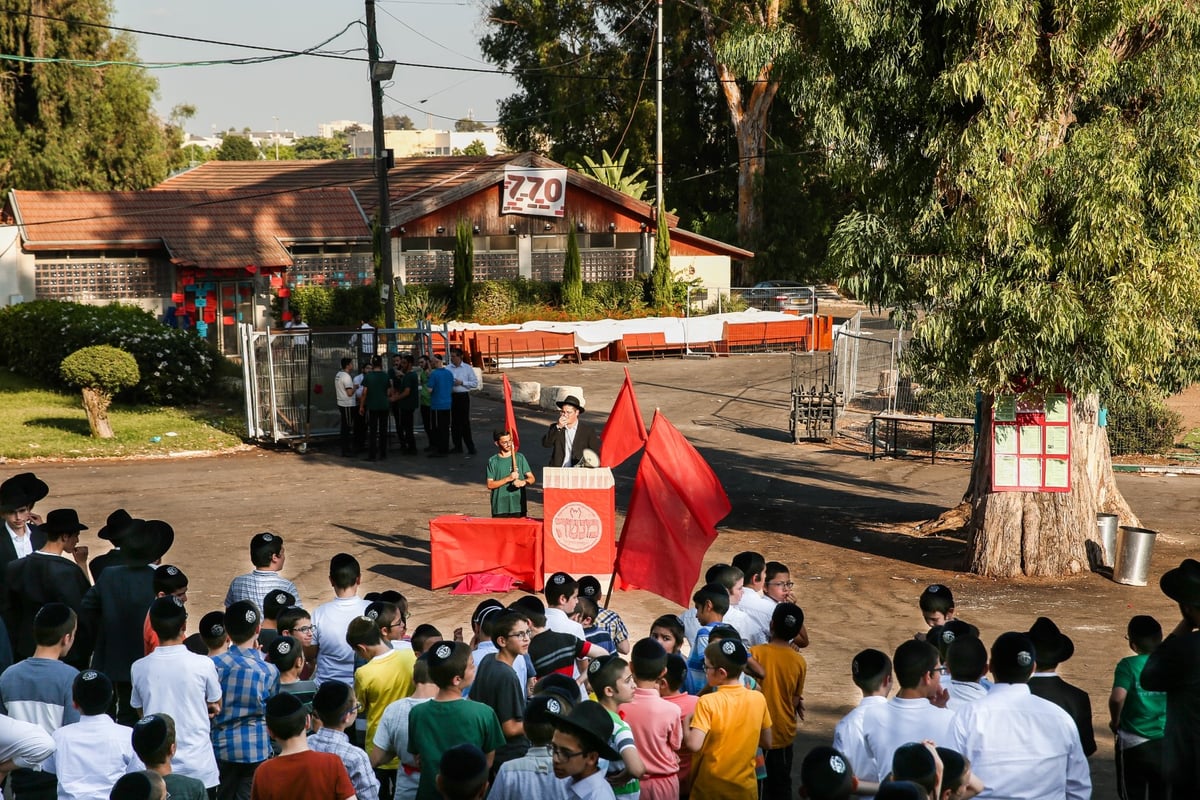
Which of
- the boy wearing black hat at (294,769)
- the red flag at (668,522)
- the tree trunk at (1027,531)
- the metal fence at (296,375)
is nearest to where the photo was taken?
the boy wearing black hat at (294,769)

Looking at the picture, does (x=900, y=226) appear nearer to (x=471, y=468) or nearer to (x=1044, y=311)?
(x=1044, y=311)

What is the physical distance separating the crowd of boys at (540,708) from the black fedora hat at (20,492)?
1.39 metres

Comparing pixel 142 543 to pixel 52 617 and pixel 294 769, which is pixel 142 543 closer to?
pixel 52 617

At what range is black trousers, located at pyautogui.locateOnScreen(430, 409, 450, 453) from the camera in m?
21.0

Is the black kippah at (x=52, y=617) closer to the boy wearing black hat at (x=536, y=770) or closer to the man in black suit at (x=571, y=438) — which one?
the boy wearing black hat at (x=536, y=770)

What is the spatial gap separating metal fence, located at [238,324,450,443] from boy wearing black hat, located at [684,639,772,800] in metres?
16.1

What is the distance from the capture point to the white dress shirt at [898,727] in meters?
5.67

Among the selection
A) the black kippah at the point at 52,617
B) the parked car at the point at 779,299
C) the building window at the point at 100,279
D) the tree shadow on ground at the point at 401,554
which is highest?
the building window at the point at 100,279

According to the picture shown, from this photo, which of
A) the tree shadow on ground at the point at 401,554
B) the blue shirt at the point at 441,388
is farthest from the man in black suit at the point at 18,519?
the blue shirt at the point at 441,388

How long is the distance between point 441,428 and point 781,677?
14.8 m

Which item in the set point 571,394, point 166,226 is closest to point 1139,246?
point 571,394

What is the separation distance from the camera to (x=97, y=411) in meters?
22.0

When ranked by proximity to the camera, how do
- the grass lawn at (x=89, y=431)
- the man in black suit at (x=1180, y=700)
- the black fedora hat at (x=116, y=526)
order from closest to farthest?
the man in black suit at (x=1180, y=700), the black fedora hat at (x=116, y=526), the grass lawn at (x=89, y=431)

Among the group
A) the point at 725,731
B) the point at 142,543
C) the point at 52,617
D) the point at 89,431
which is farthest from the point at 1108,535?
the point at 89,431
